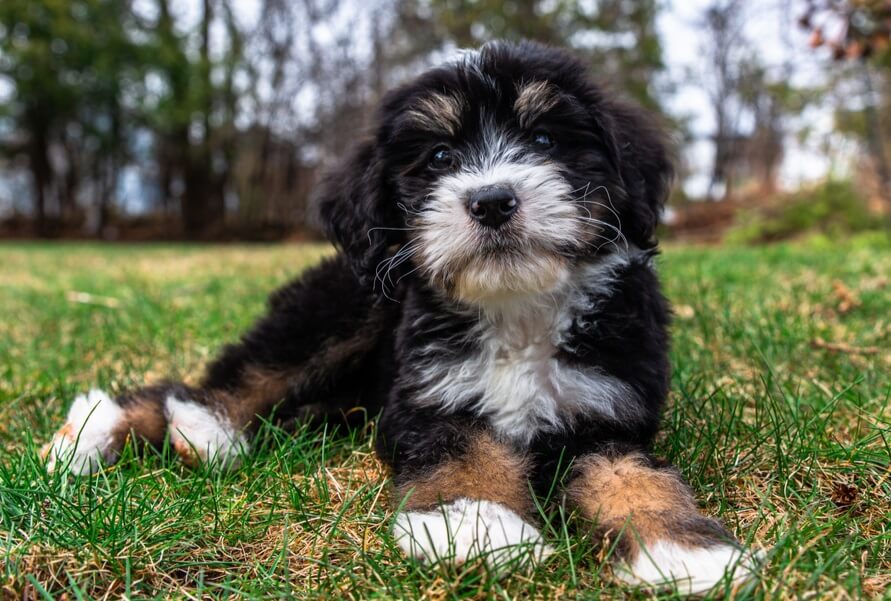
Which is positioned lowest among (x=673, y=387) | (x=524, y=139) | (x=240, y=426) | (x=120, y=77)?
(x=240, y=426)

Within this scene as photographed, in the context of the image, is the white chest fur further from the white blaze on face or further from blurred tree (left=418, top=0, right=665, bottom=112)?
blurred tree (left=418, top=0, right=665, bottom=112)

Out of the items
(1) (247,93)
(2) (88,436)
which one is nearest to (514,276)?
(2) (88,436)

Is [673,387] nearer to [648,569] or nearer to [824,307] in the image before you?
[648,569]

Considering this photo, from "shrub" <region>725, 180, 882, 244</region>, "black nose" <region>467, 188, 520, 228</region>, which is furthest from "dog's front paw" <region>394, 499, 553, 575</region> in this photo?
"shrub" <region>725, 180, 882, 244</region>

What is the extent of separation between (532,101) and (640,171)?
19.4 inches

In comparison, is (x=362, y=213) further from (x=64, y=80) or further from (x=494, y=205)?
(x=64, y=80)

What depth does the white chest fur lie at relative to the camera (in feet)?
7.63

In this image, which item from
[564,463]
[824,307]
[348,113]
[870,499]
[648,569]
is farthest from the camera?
[348,113]

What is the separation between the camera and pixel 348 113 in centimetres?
2158

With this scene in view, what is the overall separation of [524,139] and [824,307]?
2.87m

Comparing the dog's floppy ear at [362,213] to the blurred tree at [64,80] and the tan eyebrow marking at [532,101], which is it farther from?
the blurred tree at [64,80]

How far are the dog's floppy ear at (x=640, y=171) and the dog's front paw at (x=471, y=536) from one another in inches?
45.7

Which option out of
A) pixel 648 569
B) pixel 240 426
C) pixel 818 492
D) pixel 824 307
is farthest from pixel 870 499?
pixel 824 307

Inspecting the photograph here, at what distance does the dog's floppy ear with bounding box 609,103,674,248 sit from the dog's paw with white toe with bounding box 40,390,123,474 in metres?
2.00
